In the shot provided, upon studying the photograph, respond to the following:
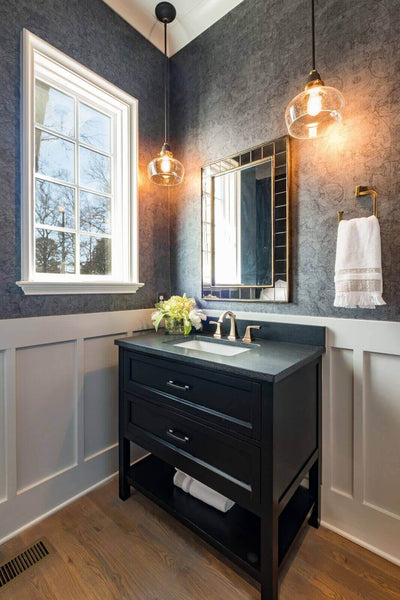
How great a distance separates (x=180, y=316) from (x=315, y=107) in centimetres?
123

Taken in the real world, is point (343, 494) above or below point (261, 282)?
below

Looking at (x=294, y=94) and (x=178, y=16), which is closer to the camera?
(x=294, y=94)

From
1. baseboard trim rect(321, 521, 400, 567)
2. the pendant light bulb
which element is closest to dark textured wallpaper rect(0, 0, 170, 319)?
the pendant light bulb

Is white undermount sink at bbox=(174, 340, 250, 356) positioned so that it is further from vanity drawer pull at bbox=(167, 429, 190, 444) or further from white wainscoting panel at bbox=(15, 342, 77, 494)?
white wainscoting panel at bbox=(15, 342, 77, 494)

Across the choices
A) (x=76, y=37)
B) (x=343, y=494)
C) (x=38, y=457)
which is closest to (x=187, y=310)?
(x=38, y=457)

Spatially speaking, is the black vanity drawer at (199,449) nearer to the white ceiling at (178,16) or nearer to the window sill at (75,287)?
the window sill at (75,287)

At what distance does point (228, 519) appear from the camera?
1.34 metres

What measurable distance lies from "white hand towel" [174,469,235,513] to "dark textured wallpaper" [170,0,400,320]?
967 millimetres

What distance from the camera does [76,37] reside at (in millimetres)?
1611

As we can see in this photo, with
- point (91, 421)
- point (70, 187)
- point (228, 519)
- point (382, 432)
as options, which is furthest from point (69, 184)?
point (382, 432)

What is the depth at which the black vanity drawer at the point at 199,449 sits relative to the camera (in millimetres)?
1123

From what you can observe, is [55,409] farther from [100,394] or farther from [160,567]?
[160,567]

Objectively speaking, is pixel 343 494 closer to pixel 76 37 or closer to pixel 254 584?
pixel 254 584

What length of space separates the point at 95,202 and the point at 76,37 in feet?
2.82
